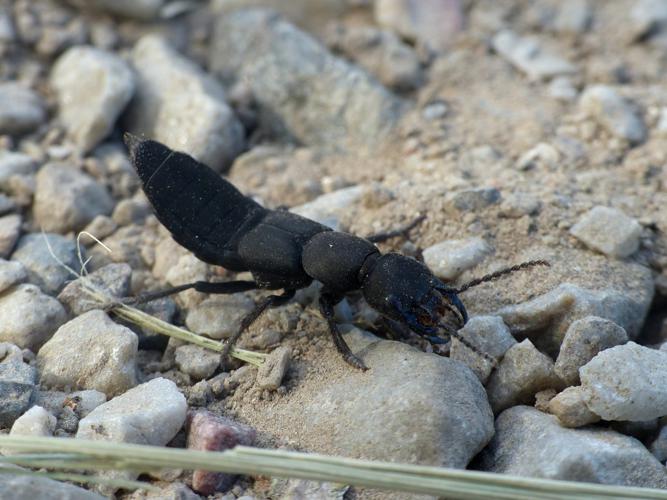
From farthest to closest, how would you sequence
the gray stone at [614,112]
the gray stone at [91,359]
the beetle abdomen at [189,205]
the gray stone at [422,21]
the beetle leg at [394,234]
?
the gray stone at [422,21]
the gray stone at [614,112]
the beetle leg at [394,234]
the beetle abdomen at [189,205]
the gray stone at [91,359]

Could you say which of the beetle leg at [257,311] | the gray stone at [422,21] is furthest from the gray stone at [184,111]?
the gray stone at [422,21]

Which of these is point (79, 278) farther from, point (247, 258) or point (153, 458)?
point (153, 458)

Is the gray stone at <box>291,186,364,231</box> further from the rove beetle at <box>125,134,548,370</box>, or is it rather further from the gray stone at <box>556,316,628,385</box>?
the gray stone at <box>556,316,628,385</box>

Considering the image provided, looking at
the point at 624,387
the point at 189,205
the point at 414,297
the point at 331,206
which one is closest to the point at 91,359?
the point at 189,205

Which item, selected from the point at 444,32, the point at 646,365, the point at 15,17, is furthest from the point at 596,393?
the point at 15,17

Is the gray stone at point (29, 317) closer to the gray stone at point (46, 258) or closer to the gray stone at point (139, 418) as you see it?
the gray stone at point (46, 258)

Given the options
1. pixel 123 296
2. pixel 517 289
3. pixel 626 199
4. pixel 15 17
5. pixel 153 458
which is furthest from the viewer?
pixel 15 17

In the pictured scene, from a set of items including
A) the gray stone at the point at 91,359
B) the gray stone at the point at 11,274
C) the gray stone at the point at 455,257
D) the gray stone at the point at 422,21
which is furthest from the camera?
the gray stone at the point at 422,21
